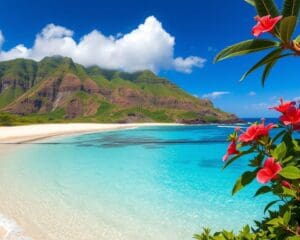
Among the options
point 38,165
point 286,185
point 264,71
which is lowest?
point 38,165

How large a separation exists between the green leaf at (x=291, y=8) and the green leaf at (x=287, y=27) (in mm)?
252

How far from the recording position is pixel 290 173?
217 cm

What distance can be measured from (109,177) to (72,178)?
241 centimetres

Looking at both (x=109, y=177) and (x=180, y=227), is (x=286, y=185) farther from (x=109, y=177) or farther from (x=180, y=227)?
(x=109, y=177)

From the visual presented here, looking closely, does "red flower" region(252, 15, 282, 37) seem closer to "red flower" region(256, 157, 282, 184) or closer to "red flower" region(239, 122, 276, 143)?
"red flower" region(239, 122, 276, 143)

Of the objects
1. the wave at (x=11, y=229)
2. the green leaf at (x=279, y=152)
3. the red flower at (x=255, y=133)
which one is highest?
the red flower at (x=255, y=133)

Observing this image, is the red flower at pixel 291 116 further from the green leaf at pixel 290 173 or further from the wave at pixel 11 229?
the wave at pixel 11 229

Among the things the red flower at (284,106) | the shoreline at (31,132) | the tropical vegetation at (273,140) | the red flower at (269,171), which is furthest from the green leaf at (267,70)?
the shoreline at (31,132)

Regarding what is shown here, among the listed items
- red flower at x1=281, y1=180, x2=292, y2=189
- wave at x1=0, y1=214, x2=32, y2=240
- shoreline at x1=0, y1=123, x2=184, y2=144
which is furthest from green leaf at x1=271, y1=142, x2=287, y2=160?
shoreline at x1=0, y1=123, x2=184, y2=144

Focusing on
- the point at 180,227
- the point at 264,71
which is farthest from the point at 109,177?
the point at 264,71

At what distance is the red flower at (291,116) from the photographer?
242 centimetres

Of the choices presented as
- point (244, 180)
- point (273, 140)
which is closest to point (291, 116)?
point (273, 140)

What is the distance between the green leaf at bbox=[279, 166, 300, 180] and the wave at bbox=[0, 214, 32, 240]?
9158 mm

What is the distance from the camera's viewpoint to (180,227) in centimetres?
1137
